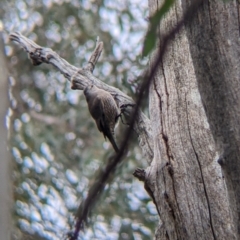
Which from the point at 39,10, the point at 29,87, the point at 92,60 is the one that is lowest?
the point at 92,60

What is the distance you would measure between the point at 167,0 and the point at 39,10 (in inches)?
159

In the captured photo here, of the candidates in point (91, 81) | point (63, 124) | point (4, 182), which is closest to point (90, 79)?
point (91, 81)

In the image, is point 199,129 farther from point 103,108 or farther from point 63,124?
point 63,124

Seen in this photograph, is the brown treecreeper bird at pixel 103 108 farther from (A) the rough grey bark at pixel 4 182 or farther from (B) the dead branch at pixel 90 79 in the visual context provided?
(A) the rough grey bark at pixel 4 182

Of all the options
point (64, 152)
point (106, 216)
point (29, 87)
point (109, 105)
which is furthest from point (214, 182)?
point (29, 87)

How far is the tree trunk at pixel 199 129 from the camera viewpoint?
47.8 inches

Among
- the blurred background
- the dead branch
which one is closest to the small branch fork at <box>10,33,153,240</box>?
the dead branch

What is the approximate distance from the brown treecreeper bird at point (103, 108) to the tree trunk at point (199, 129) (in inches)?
12.8

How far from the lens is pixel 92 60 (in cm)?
211

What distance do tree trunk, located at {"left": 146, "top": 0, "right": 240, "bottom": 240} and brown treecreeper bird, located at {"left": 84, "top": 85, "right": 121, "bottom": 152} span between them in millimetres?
325

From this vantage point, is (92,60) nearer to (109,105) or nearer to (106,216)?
(109,105)

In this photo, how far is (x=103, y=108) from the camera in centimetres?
212

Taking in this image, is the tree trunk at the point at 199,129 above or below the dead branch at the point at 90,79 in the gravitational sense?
below

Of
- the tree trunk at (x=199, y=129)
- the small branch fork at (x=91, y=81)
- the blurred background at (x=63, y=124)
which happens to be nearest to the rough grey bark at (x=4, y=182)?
the small branch fork at (x=91, y=81)
